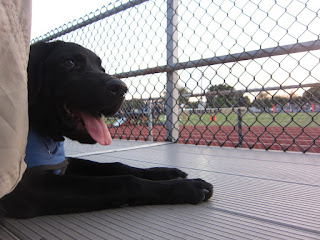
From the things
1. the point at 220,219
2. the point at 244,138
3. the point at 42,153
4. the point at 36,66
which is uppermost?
the point at 36,66

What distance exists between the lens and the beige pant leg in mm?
403

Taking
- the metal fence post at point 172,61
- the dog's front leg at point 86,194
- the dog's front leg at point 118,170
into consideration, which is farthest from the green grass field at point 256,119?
the dog's front leg at point 86,194

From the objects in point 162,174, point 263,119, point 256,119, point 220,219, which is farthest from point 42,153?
point 263,119

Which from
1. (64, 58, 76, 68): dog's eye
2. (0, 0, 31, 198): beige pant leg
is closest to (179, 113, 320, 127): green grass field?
(64, 58, 76, 68): dog's eye

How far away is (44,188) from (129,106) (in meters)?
3.08

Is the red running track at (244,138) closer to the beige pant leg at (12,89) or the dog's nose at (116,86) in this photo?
the dog's nose at (116,86)

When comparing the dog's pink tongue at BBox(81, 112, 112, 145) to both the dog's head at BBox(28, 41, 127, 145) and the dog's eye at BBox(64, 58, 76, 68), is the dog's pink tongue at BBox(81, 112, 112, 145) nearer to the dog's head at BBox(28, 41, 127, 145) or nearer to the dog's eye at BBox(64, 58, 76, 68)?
the dog's head at BBox(28, 41, 127, 145)

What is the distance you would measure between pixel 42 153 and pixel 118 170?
0.37 meters

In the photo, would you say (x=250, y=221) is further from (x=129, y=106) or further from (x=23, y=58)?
(x=129, y=106)

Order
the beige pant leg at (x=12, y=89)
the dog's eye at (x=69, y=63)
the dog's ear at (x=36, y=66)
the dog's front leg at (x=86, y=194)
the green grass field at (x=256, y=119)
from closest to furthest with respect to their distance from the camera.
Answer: the beige pant leg at (x=12, y=89) < the dog's front leg at (x=86, y=194) < the dog's ear at (x=36, y=66) < the dog's eye at (x=69, y=63) < the green grass field at (x=256, y=119)

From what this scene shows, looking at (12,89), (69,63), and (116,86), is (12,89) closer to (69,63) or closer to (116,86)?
(116,86)

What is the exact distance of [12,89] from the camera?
422 mm

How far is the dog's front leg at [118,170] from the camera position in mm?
1118

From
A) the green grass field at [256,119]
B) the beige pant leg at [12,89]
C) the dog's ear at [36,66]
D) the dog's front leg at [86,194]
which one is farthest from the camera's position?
the green grass field at [256,119]
